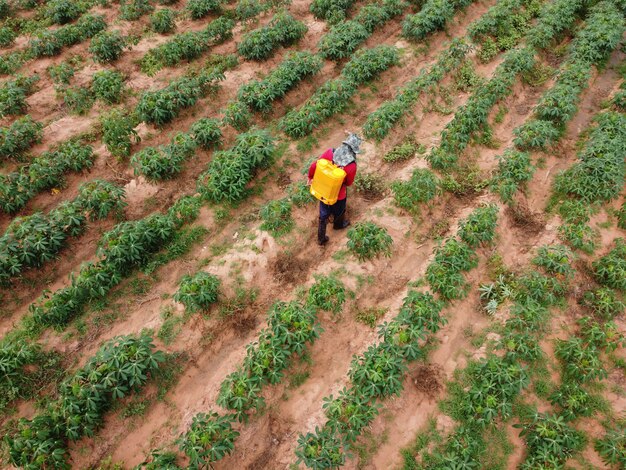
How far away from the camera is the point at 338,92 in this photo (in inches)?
412

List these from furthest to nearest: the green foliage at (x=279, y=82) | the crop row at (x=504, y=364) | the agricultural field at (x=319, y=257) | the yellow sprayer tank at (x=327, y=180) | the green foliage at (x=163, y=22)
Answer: the green foliage at (x=163, y=22) < the green foliage at (x=279, y=82) < the yellow sprayer tank at (x=327, y=180) < the agricultural field at (x=319, y=257) < the crop row at (x=504, y=364)

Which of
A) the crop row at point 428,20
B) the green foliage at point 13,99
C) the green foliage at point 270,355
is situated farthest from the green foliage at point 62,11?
the green foliage at point 270,355

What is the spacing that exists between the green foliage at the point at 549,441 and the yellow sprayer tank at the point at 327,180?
4568mm

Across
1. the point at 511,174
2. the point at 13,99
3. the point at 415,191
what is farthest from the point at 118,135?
the point at 511,174

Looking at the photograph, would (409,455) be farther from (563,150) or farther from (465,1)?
(465,1)

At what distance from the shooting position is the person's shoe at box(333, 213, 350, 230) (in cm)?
802

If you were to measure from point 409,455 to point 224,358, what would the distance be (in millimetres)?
3314

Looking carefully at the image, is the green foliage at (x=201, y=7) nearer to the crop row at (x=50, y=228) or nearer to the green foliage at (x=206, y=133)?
the green foliage at (x=206, y=133)

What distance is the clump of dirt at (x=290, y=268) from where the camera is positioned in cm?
762

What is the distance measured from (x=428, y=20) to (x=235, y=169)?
8437mm

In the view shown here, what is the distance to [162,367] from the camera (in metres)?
6.55

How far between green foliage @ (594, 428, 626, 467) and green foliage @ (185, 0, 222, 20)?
1597 centimetres

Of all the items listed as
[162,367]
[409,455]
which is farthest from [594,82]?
[162,367]

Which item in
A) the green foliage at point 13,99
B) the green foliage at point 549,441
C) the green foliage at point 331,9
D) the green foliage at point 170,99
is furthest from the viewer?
the green foliage at point 331,9
